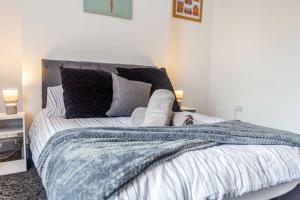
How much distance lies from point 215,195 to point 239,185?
153 millimetres

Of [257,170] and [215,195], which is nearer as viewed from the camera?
[215,195]

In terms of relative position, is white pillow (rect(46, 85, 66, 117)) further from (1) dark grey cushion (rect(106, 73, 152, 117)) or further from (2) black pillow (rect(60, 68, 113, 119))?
(1) dark grey cushion (rect(106, 73, 152, 117))

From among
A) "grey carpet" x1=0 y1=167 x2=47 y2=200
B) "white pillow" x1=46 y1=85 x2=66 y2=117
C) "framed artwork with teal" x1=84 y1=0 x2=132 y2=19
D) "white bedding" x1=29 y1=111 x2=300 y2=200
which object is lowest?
"grey carpet" x1=0 y1=167 x2=47 y2=200

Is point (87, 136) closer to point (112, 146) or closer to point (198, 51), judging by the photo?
point (112, 146)

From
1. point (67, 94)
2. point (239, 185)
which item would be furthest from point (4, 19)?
point (239, 185)

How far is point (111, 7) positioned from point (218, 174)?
2.41m

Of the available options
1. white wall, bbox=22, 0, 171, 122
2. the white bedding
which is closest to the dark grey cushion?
white wall, bbox=22, 0, 171, 122

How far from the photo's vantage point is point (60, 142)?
115 centimetres

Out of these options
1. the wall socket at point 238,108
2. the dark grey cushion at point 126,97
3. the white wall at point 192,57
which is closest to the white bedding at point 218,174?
the dark grey cushion at point 126,97

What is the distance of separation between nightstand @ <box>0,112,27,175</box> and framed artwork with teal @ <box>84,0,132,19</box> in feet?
4.57

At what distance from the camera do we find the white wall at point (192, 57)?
3.51 metres

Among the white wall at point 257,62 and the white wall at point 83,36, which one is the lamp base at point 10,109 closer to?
the white wall at point 83,36

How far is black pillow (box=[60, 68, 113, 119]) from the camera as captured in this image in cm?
200

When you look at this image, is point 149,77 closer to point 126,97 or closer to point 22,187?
point 126,97
